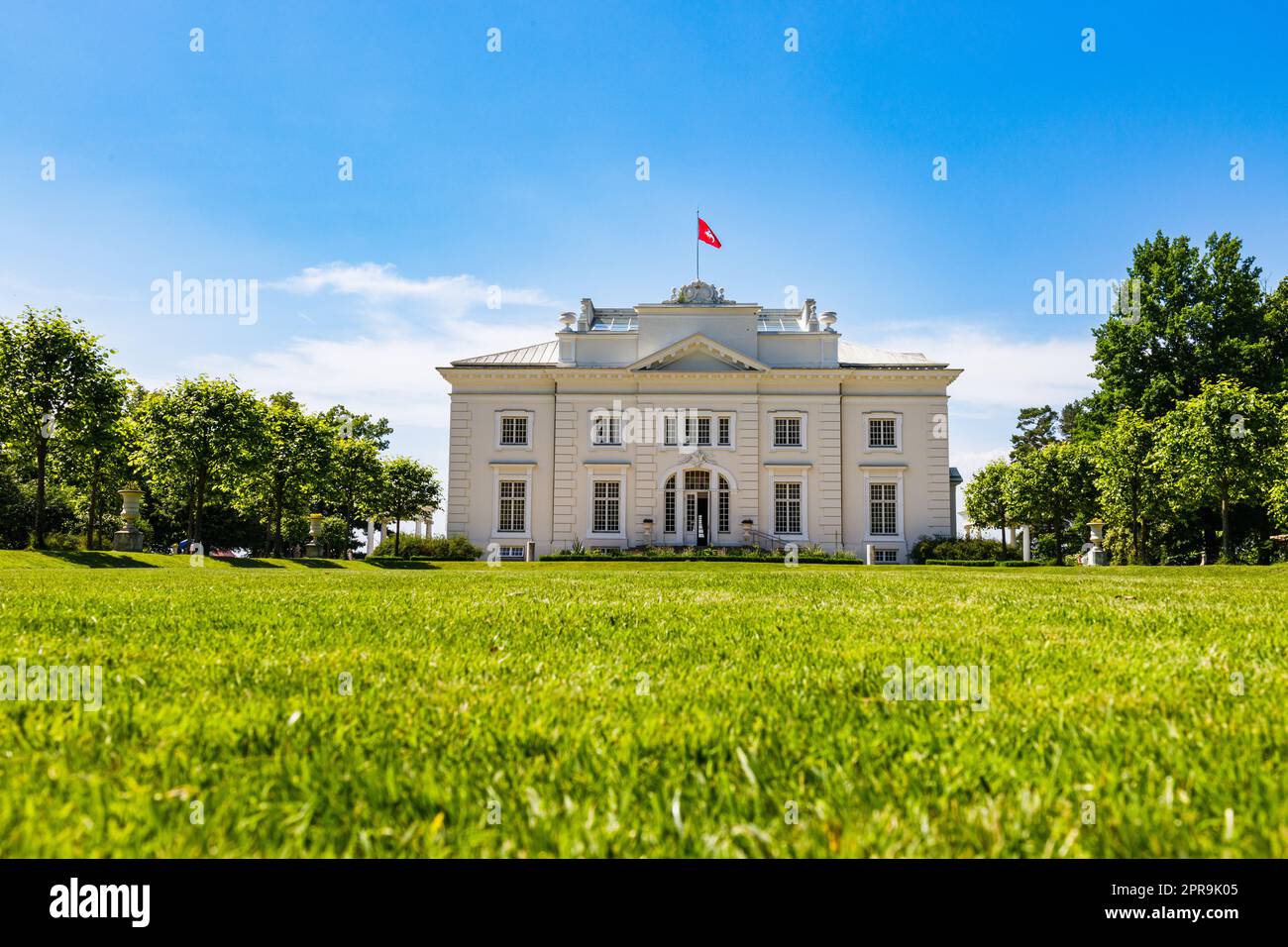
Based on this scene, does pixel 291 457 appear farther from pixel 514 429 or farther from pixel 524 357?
pixel 524 357

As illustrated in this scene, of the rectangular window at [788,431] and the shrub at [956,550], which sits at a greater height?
the rectangular window at [788,431]

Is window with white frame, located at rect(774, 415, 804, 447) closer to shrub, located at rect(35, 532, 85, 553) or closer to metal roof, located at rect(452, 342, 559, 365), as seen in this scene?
metal roof, located at rect(452, 342, 559, 365)

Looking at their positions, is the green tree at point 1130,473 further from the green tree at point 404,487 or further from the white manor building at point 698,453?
the green tree at point 404,487

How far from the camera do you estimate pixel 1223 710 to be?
3029mm

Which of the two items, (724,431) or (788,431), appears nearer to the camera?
(724,431)

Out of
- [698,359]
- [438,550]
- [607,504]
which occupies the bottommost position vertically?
[438,550]

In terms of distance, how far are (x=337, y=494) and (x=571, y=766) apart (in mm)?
43009

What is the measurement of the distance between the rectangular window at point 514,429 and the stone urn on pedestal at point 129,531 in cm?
1690


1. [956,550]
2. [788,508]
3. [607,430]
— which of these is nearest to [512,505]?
[607,430]

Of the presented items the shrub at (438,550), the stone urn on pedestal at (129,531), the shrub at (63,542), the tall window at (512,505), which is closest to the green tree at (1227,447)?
the tall window at (512,505)

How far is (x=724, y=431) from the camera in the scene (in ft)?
130

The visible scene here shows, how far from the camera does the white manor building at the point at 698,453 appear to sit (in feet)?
128

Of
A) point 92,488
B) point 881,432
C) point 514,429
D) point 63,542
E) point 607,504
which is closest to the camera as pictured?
point 63,542

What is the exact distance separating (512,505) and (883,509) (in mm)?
19958
